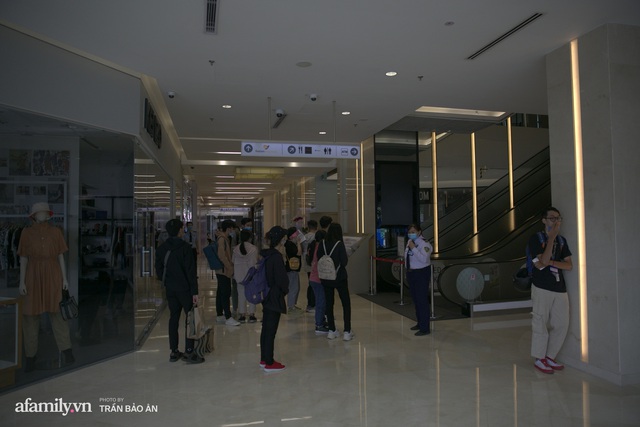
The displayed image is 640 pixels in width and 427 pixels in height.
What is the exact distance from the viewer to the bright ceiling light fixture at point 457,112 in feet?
28.1

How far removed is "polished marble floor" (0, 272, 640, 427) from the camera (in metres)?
3.51

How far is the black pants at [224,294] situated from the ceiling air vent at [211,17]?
384 centimetres

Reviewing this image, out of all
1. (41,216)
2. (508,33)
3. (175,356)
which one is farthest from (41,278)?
(508,33)

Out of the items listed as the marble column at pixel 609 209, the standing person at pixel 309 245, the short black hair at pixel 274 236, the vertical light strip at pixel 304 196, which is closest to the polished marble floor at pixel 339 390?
the marble column at pixel 609 209

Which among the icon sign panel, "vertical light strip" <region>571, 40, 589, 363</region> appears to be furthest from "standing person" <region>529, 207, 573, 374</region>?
the icon sign panel

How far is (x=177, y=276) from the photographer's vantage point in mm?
4891

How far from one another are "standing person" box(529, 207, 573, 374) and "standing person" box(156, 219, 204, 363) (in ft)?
12.8

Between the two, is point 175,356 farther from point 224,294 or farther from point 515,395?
point 515,395

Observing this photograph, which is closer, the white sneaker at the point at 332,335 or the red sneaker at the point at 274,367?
the red sneaker at the point at 274,367

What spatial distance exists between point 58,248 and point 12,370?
135cm

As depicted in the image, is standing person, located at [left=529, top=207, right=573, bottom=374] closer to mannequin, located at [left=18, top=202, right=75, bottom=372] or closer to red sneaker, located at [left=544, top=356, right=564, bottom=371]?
red sneaker, located at [left=544, top=356, right=564, bottom=371]

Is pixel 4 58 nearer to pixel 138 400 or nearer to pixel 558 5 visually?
pixel 138 400

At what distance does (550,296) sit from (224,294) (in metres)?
4.79

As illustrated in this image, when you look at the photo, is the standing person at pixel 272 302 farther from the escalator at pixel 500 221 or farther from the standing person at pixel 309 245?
the escalator at pixel 500 221
